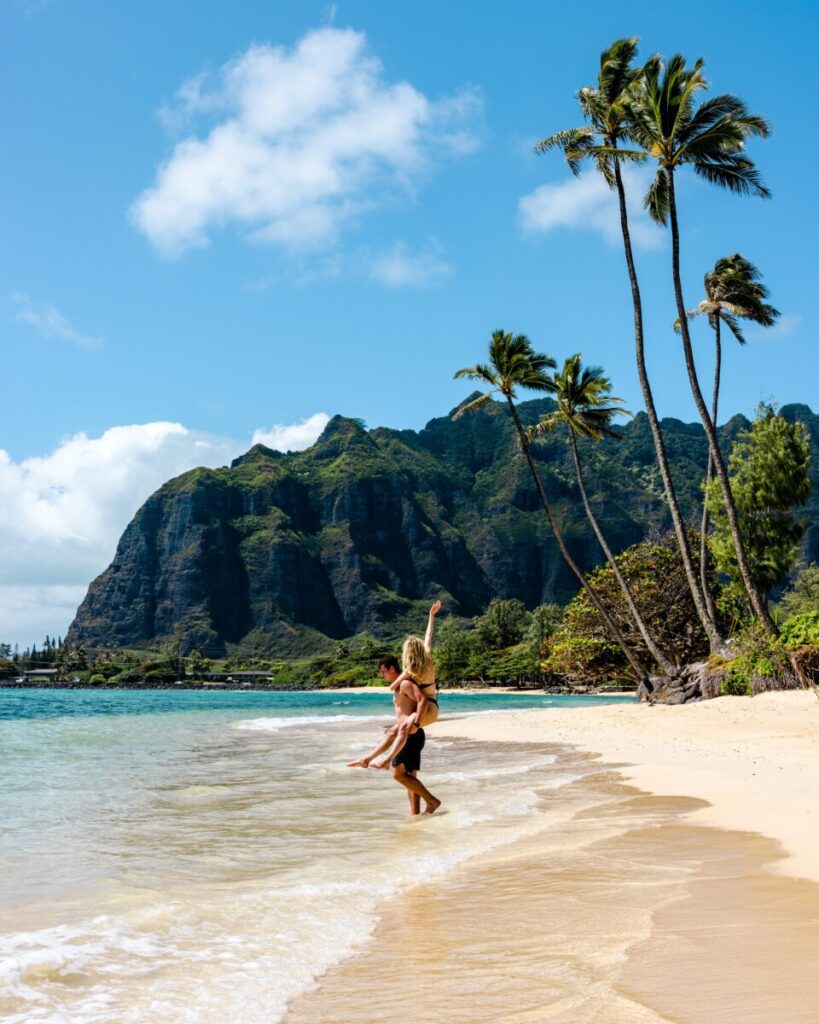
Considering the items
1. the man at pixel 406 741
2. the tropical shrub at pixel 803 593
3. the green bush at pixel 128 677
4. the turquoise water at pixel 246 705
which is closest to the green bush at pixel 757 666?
the man at pixel 406 741

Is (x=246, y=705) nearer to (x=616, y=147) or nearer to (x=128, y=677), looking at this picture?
(x=616, y=147)

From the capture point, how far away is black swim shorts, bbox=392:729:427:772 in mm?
8632

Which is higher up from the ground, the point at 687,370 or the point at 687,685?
the point at 687,370

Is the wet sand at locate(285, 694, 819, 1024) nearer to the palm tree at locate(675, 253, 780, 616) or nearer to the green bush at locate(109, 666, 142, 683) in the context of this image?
the palm tree at locate(675, 253, 780, 616)

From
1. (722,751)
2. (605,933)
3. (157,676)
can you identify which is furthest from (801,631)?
(157,676)

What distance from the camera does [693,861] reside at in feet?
20.2

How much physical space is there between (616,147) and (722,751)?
20923mm

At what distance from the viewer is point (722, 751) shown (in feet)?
47.3

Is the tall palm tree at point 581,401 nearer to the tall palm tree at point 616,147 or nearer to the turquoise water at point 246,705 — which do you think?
the tall palm tree at point 616,147

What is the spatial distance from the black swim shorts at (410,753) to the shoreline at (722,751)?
283cm

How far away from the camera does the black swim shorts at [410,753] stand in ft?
28.3

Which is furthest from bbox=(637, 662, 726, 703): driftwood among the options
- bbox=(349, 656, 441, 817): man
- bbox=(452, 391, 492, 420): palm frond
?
bbox=(349, 656, 441, 817): man

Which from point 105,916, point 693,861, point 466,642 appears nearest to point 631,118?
point 693,861

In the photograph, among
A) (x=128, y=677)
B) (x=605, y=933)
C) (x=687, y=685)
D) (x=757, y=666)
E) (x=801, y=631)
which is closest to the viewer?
(x=605, y=933)
